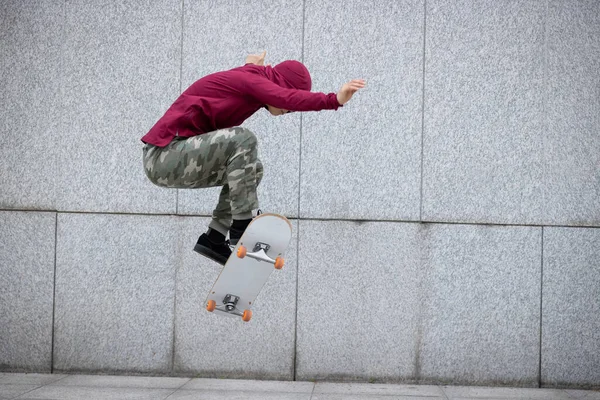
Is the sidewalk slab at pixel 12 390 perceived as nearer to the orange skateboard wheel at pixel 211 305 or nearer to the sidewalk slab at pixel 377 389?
the orange skateboard wheel at pixel 211 305

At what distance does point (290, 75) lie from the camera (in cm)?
507

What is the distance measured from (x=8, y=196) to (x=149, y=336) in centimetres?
214

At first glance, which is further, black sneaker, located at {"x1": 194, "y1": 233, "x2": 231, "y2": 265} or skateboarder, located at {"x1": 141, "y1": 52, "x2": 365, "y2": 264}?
black sneaker, located at {"x1": 194, "y1": 233, "x2": 231, "y2": 265}

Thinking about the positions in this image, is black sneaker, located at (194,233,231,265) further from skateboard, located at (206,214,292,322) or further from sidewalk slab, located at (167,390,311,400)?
sidewalk slab, located at (167,390,311,400)

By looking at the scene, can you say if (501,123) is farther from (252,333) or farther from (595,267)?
(252,333)

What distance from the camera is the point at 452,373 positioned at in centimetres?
739

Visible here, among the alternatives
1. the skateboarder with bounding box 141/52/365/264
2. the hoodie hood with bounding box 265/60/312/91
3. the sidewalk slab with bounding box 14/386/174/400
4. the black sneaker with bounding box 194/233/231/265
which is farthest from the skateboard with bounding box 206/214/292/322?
the sidewalk slab with bounding box 14/386/174/400

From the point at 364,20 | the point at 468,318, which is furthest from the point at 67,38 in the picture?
the point at 468,318

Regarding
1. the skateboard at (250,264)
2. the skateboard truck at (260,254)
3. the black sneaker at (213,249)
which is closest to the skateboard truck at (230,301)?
the skateboard at (250,264)

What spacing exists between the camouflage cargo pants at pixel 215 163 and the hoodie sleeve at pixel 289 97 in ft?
1.35

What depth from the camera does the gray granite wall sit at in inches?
292

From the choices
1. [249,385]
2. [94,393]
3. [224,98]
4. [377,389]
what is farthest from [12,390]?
[224,98]

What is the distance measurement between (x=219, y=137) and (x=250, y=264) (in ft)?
3.23

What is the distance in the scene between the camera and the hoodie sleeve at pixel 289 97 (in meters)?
4.69
